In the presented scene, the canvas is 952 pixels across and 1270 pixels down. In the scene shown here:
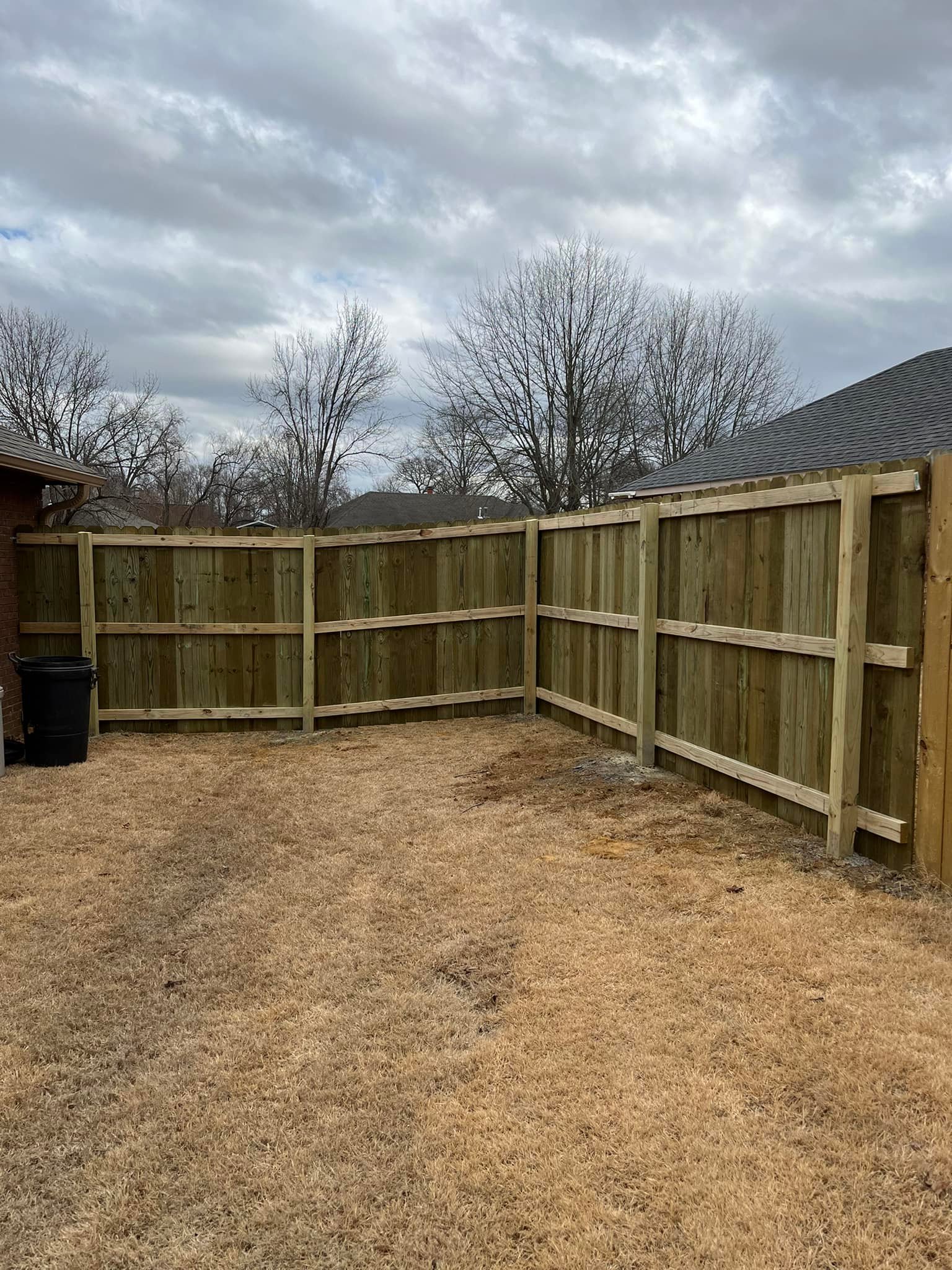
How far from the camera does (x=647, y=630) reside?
234 inches

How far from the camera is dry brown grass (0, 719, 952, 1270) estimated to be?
1853 millimetres

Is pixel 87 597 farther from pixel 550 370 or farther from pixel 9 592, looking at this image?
pixel 550 370

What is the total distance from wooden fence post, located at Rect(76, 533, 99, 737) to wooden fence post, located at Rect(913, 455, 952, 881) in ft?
22.4

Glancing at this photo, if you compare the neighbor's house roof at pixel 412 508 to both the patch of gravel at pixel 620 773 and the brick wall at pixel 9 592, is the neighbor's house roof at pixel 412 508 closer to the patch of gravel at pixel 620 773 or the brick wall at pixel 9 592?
the brick wall at pixel 9 592

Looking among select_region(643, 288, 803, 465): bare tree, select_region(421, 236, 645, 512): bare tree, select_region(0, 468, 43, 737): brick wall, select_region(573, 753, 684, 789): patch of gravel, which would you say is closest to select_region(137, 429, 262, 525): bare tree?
select_region(421, 236, 645, 512): bare tree

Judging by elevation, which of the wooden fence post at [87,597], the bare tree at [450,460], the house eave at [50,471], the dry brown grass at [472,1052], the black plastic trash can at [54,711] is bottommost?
the dry brown grass at [472,1052]

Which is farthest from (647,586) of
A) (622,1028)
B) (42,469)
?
(42,469)

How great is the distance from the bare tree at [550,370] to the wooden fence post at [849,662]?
20.4 m

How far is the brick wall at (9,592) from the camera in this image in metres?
7.17

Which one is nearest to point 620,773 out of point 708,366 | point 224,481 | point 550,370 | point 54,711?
point 54,711

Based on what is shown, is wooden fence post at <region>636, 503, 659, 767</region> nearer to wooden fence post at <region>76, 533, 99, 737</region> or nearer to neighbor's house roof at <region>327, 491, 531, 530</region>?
wooden fence post at <region>76, 533, 99, 737</region>

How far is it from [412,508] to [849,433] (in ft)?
86.3

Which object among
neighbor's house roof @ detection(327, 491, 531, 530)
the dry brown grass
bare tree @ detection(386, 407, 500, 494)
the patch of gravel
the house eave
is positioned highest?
bare tree @ detection(386, 407, 500, 494)

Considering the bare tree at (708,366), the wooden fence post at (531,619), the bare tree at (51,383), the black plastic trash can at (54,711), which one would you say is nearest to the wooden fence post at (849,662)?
the wooden fence post at (531,619)
